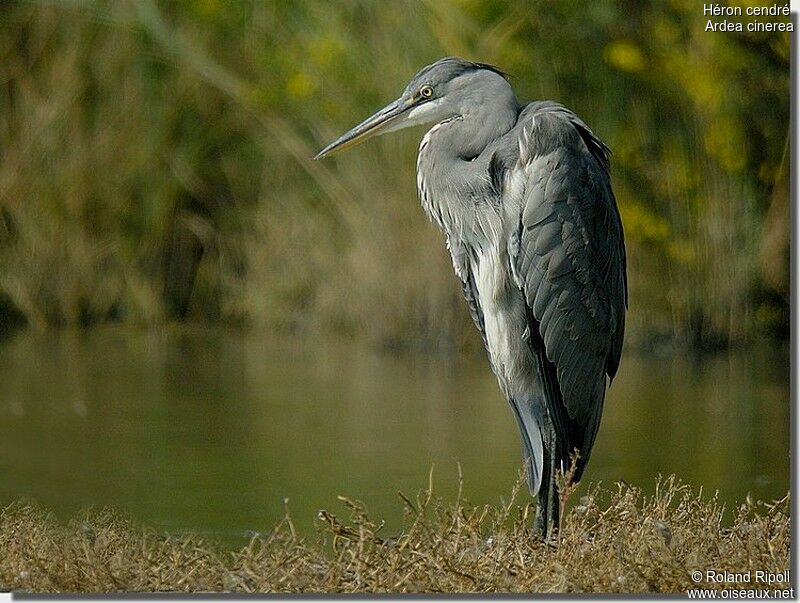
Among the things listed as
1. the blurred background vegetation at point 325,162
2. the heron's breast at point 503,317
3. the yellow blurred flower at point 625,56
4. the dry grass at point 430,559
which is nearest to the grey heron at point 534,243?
the heron's breast at point 503,317

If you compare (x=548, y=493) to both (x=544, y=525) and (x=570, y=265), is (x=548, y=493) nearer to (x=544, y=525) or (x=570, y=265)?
(x=544, y=525)

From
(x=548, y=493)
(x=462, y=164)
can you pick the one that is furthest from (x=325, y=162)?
(x=548, y=493)

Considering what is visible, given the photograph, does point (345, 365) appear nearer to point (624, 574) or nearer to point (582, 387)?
point (582, 387)

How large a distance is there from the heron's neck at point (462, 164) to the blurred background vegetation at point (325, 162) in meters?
5.10

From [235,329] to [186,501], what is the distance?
5.88m

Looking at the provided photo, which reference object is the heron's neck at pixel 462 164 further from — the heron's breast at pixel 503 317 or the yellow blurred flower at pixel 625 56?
the yellow blurred flower at pixel 625 56

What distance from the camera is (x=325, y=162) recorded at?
40.4ft

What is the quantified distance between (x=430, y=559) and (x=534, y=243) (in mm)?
1179

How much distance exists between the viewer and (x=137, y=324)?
12.8 metres

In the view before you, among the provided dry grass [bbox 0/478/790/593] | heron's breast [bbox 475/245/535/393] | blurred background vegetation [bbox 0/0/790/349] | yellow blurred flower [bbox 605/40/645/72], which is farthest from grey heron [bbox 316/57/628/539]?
yellow blurred flower [bbox 605/40/645/72]

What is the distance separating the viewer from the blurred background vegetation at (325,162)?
1042 cm

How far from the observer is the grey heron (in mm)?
5023

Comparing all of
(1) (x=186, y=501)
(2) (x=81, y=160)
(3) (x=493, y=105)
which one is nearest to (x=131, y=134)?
(2) (x=81, y=160)

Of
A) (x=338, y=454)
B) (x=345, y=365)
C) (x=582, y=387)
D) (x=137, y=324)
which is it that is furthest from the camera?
(x=137, y=324)
